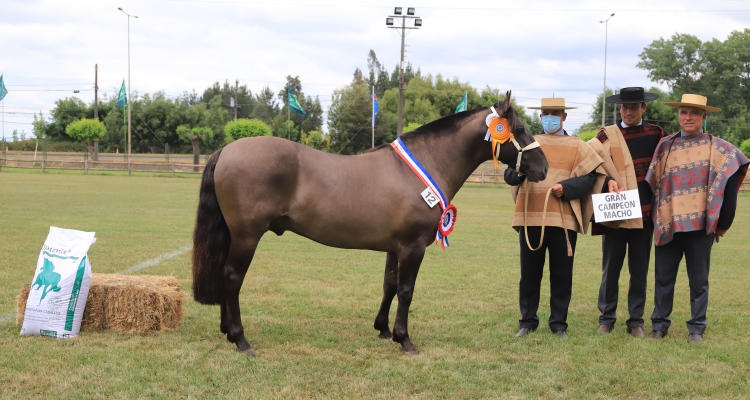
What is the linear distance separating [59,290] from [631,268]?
528 centimetres

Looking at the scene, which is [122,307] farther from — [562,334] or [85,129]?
[85,129]

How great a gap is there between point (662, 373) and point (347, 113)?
53619 millimetres

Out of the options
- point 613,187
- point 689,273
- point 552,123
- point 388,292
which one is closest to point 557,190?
point 613,187

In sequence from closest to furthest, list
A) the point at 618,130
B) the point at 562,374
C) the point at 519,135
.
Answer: the point at 562,374 < the point at 519,135 < the point at 618,130

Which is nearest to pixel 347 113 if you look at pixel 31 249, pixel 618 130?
pixel 31 249

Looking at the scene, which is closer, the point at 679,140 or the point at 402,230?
Answer: the point at 402,230

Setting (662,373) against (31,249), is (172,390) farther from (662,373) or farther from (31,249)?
(31,249)

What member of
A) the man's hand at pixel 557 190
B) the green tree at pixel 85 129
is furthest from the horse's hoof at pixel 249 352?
the green tree at pixel 85 129

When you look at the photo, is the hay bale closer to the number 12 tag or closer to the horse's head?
the number 12 tag

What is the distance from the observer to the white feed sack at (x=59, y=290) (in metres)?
5.34

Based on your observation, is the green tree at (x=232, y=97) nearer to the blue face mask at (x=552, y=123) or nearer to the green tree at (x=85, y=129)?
the green tree at (x=85, y=129)

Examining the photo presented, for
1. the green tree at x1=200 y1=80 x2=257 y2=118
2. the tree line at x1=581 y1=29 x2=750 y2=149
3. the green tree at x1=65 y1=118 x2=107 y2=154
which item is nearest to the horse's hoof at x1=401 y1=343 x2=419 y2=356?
the green tree at x1=65 y1=118 x2=107 y2=154

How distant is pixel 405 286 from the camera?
556cm

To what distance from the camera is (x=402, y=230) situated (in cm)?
548
